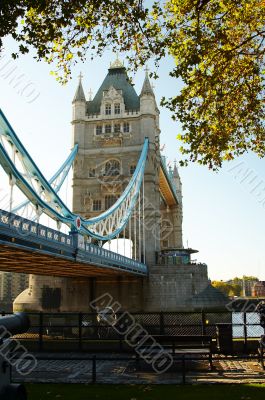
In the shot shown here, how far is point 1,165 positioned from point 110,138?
33.3 metres

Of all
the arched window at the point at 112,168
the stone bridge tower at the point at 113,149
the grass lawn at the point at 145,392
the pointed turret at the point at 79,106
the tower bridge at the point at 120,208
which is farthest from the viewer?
the pointed turret at the point at 79,106

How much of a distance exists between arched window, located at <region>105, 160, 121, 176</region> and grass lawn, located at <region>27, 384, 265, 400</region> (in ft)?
134

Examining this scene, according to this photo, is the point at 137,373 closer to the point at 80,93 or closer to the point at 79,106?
the point at 79,106

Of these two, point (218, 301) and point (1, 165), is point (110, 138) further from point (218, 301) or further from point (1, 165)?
point (1, 165)

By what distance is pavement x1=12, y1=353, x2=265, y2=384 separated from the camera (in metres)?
9.20

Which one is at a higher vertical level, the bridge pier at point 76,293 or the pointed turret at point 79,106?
the pointed turret at point 79,106

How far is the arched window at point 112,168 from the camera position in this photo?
161 ft

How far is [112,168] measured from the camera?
49.5 m

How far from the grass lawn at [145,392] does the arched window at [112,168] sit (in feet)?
134

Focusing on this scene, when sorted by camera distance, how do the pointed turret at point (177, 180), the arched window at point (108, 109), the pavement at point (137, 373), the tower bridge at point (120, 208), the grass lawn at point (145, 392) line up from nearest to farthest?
the grass lawn at point (145, 392), the pavement at point (137, 373), the tower bridge at point (120, 208), the arched window at point (108, 109), the pointed turret at point (177, 180)

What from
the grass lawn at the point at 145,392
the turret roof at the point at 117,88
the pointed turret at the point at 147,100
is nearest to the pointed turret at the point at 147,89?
the pointed turret at the point at 147,100

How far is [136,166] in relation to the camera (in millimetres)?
48125

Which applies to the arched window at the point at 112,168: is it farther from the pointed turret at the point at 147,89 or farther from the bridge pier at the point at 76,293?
the bridge pier at the point at 76,293

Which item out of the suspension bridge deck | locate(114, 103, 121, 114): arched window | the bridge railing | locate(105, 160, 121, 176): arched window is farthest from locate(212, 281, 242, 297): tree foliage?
the bridge railing
